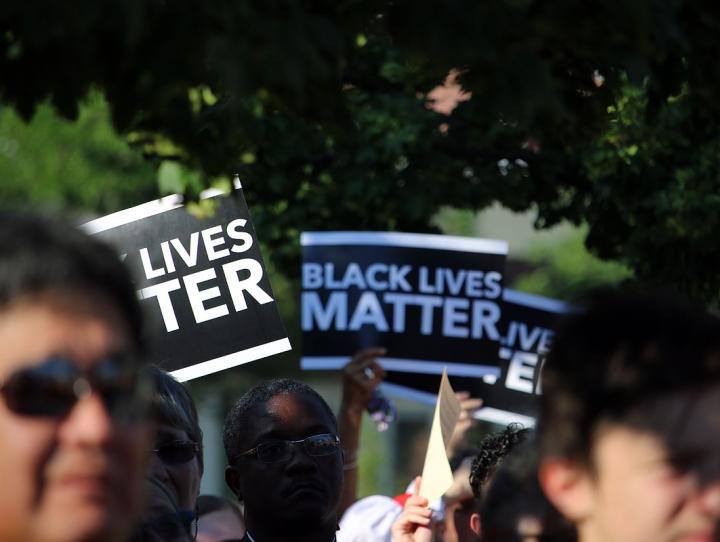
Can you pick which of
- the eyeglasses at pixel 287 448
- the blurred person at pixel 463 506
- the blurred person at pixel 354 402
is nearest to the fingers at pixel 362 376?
the blurred person at pixel 354 402

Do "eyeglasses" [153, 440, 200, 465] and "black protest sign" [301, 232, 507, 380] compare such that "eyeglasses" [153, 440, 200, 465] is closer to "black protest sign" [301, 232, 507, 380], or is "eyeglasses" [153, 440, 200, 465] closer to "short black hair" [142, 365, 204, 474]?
"short black hair" [142, 365, 204, 474]

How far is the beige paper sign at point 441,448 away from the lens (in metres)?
3.79

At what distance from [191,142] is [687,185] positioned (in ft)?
16.4

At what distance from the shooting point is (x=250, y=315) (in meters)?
5.44

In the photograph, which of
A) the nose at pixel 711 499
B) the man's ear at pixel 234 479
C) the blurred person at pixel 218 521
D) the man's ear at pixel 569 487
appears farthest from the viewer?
the blurred person at pixel 218 521

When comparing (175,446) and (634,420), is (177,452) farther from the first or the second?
(634,420)

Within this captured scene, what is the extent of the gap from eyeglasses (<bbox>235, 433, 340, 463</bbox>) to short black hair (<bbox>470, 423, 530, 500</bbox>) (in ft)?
1.48

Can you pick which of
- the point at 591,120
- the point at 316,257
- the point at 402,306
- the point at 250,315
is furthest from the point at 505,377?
A: the point at 591,120

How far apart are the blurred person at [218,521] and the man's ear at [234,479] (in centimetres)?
39

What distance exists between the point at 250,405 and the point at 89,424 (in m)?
2.77

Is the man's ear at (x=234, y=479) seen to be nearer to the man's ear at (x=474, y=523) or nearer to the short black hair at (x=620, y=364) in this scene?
the man's ear at (x=474, y=523)

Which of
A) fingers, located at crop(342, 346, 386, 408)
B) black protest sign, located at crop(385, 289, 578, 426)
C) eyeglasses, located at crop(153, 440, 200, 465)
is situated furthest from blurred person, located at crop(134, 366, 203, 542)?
black protest sign, located at crop(385, 289, 578, 426)

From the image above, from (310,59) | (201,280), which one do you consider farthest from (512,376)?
(310,59)

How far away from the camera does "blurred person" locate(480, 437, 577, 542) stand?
2.45m
